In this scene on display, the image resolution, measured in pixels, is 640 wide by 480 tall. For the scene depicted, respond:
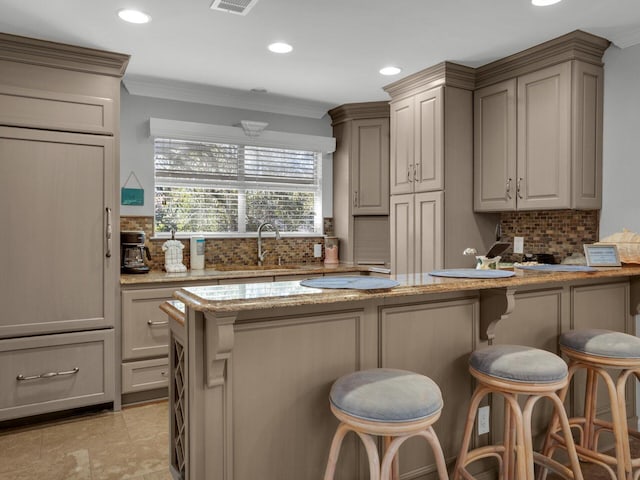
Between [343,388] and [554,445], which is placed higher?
[343,388]

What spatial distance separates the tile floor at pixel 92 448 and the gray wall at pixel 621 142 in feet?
10.2

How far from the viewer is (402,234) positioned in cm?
403

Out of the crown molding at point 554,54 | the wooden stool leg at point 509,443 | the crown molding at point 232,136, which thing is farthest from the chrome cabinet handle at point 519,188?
the crown molding at point 232,136

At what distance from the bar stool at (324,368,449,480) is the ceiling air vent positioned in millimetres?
A: 2064

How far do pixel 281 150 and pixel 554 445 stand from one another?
11.1 ft

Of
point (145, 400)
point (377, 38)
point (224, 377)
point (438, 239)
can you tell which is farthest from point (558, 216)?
point (145, 400)

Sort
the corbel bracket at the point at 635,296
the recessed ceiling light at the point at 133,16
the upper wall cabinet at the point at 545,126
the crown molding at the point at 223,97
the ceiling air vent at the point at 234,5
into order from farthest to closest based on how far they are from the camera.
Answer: the crown molding at the point at 223,97 → the upper wall cabinet at the point at 545,126 → the corbel bracket at the point at 635,296 → the recessed ceiling light at the point at 133,16 → the ceiling air vent at the point at 234,5

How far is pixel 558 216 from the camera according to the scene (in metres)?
3.44

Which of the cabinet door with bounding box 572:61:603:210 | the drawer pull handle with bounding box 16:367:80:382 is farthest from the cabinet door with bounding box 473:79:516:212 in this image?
the drawer pull handle with bounding box 16:367:80:382

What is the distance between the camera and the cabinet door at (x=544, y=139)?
119 inches

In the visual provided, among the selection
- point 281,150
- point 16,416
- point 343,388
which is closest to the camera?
point 343,388

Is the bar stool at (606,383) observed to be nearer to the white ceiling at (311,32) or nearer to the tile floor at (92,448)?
the white ceiling at (311,32)

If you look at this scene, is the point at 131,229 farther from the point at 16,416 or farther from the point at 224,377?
the point at 224,377

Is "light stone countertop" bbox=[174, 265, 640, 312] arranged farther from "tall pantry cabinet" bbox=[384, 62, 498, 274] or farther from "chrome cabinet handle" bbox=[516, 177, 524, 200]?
"tall pantry cabinet" bbox=[384, 62, 498, 274]
